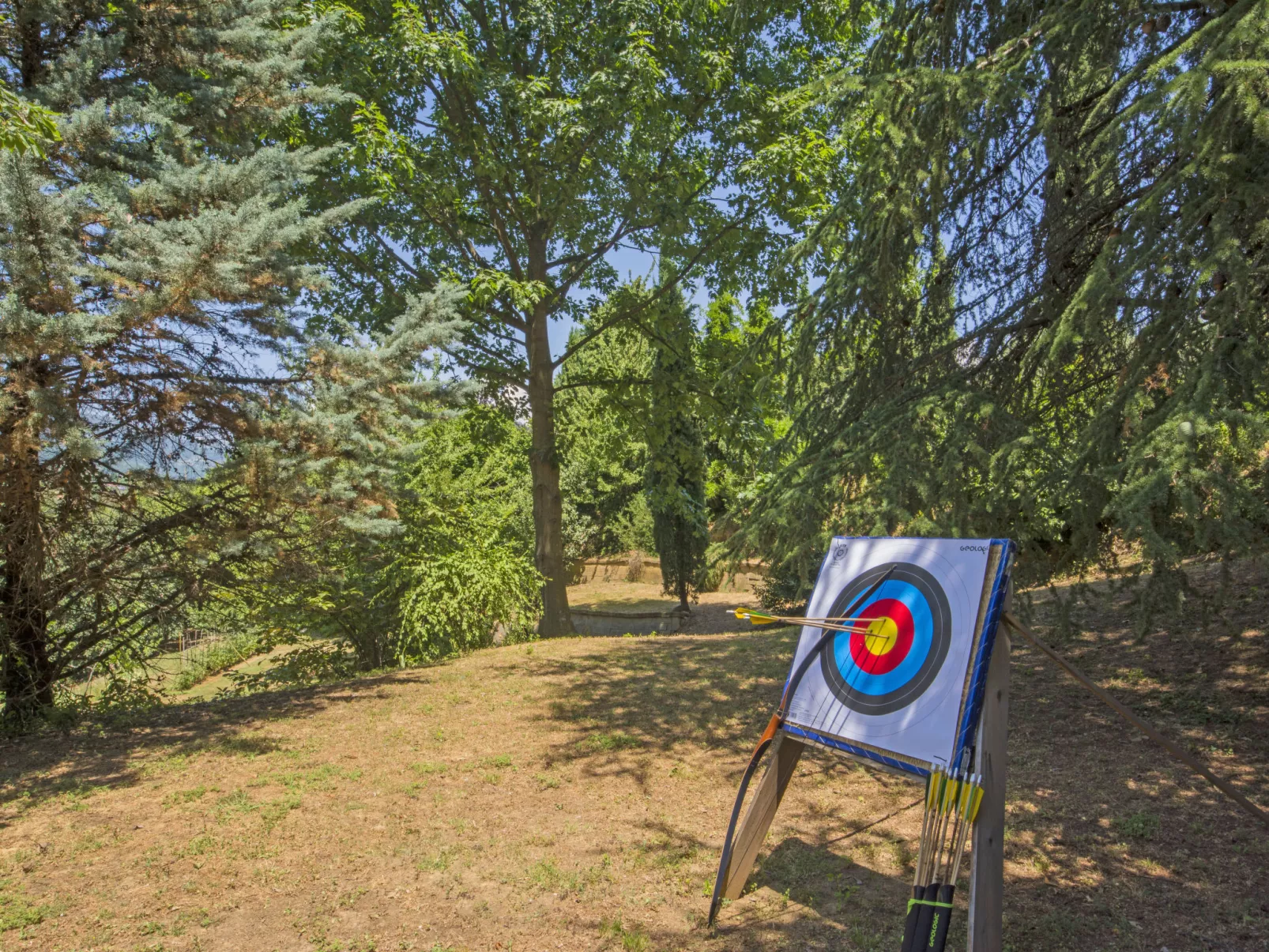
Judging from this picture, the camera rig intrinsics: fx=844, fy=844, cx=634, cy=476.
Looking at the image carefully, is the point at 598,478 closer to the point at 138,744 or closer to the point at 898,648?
the point at 138,744

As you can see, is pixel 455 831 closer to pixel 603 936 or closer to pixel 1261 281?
pixel 603 936

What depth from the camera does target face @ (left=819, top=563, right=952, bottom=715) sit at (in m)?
3.07

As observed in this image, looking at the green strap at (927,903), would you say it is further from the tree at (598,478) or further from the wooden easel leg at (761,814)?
the tree at (598,478)

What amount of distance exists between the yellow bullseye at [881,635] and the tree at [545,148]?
618cm

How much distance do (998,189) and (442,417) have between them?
13.8 feet

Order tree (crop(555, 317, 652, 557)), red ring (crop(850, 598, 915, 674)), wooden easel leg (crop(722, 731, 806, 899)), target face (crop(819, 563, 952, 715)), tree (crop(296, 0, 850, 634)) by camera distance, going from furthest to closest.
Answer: tree (crop(555, 317, 652, 557)), tree (crop(296, 0, 850, 634)), wooden easel leg (crop(722, 731, 806, 899)), red ring (crop(850, 598, 915, 674)), target face (crop(819, 563, 952, 715))

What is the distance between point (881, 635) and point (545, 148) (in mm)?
7699

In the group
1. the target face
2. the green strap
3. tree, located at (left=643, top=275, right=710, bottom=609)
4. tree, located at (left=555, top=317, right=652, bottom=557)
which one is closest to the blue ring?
the target face

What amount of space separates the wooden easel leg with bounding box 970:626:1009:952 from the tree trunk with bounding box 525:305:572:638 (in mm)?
7906

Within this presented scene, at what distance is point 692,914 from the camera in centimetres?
342

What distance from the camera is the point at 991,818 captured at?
9.03 ft

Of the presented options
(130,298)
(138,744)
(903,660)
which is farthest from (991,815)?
(138,744)

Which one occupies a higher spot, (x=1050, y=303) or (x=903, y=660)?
(x=1050, y=303)

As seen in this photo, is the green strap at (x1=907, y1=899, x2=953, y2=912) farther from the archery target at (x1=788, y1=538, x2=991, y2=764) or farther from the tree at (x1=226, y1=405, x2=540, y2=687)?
the tree at (x1=226, y1=405, x2=540, y2=687)
